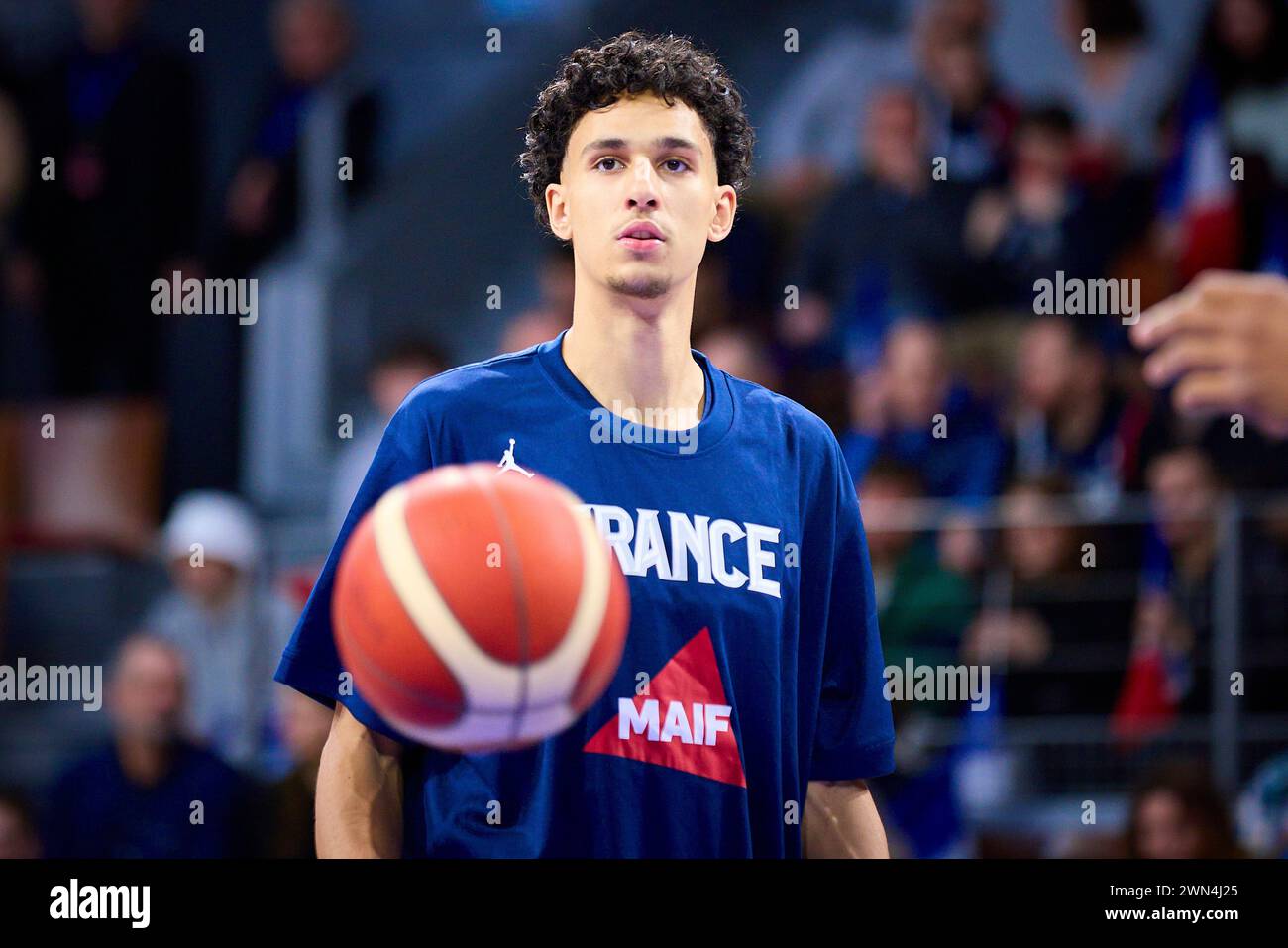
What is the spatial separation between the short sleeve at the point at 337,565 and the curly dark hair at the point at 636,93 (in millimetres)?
697

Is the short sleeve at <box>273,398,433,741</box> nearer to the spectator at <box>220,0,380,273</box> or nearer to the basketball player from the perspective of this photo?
the basketball player

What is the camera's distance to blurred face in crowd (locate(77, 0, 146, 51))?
7434mm

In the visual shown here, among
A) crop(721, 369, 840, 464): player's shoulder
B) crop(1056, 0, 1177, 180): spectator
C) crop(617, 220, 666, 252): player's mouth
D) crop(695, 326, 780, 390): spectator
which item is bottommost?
crop(721, 369, 840, 464): player's shoulder

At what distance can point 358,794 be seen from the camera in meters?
2.93

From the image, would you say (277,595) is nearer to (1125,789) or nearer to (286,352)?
(286,352)

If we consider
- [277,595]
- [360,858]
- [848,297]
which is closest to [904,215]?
[848,297]

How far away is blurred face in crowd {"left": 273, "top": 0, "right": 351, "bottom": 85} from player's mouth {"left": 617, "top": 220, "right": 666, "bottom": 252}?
195 inches

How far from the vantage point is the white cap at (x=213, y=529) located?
6668mm

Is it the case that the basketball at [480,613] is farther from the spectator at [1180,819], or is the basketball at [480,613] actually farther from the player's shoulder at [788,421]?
the spectator at [1180,819]

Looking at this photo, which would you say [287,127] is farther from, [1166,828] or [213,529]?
[1166,828]

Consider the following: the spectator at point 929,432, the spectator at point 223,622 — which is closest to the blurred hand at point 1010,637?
the spectator at point 929,432

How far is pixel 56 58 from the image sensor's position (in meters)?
7.50

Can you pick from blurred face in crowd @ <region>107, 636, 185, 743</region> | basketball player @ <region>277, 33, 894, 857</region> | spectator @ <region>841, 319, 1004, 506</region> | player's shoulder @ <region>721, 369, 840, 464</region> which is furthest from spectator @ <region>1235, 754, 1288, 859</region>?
blurred face in crowd @ <region>107, 636, 185, 743</region>
